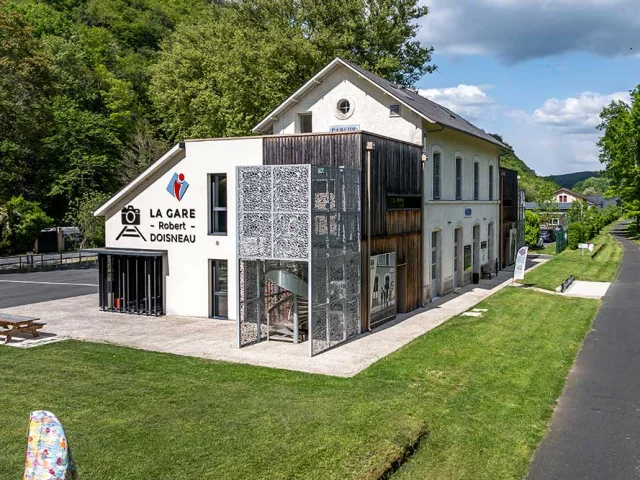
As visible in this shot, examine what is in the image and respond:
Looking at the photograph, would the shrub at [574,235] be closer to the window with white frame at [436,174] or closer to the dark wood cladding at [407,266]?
the window with white frame at [436,174]

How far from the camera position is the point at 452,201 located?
23891 mm

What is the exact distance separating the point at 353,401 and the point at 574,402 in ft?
13.9

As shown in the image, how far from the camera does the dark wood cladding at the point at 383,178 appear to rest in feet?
53.4

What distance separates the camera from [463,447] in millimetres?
8797

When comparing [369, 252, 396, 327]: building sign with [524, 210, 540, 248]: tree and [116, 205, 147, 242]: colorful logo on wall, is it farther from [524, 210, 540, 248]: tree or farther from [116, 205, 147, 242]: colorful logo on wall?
[524, 210, 540, 248]: tree

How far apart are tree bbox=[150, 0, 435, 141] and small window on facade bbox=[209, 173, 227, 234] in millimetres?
16917

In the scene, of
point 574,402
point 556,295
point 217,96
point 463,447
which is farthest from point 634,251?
point 463,447

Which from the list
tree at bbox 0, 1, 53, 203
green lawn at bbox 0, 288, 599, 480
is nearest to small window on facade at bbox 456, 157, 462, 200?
green lawn at bbox 0, 288, 599, 480

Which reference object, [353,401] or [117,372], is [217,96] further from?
[353,401]

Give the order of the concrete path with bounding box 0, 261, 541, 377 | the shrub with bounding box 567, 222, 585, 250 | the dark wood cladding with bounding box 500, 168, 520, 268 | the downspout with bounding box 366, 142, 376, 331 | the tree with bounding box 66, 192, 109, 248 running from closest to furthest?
the concrete path with bounding box 0, 261, 541, 377
the downspout with bounding box 366, 142, 376, 331
the dark wood cladding with bounding box 500, 168, 520, 268
the tree with bounding box 66, 192, 109, 248
the shrub with bounding box 567, 222, 585, 250

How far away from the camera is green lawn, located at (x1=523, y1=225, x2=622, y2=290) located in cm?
2757

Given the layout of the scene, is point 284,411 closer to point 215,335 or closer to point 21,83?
point 215,335

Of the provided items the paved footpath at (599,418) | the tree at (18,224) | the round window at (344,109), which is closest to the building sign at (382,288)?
the paved footpath at (599,418)

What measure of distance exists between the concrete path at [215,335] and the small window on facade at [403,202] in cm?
347
